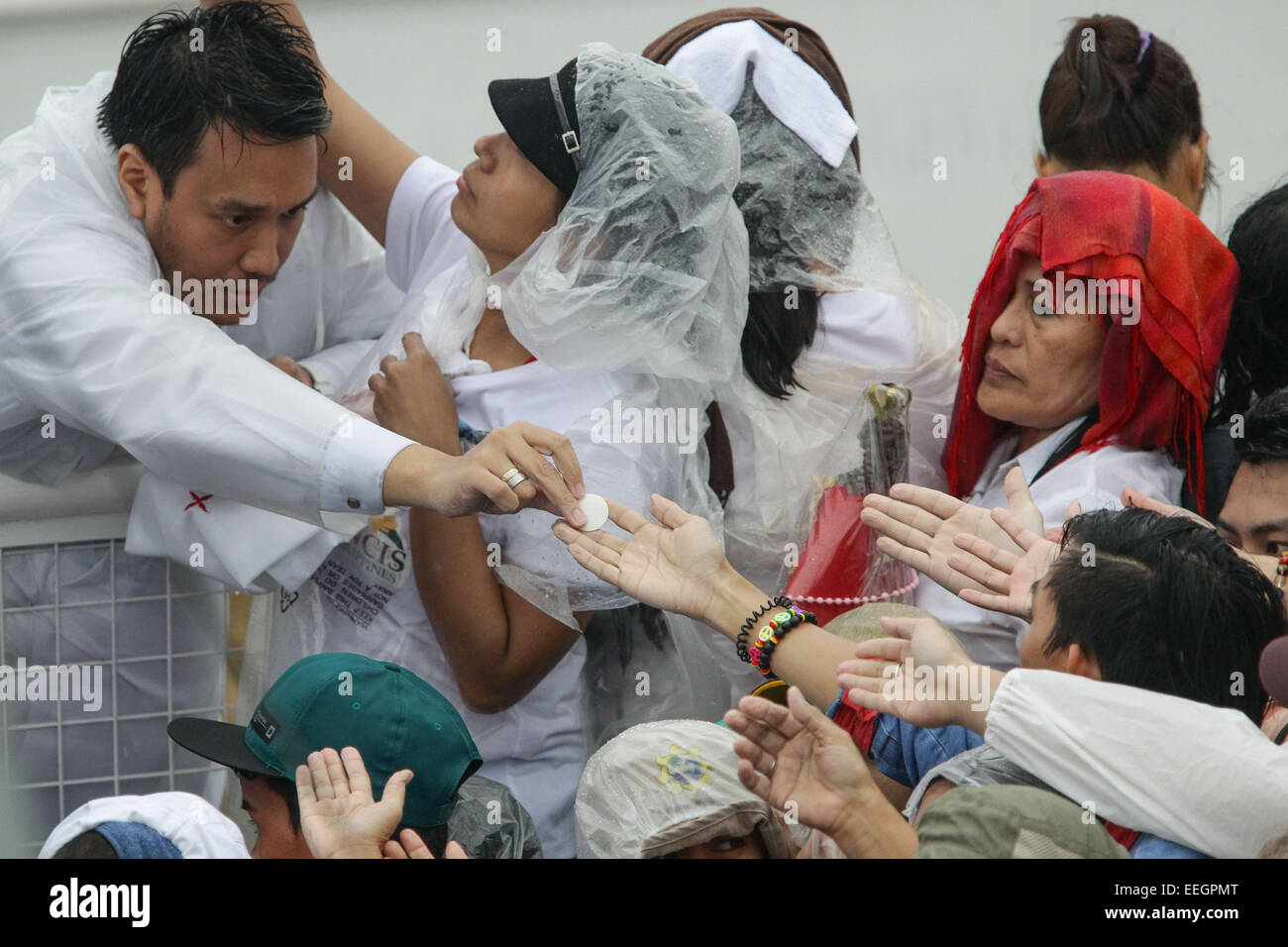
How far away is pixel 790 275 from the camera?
81.6 inches

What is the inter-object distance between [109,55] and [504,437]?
2.14 m

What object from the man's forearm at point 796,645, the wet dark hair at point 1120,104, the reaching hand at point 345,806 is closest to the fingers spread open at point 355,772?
the reaching hand at point 345,806

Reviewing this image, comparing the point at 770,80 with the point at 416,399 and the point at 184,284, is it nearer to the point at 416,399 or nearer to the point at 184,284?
the point at 416,399

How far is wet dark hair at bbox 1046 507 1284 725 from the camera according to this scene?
134 centimetres

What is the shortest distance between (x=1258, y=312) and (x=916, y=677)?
0.90 m

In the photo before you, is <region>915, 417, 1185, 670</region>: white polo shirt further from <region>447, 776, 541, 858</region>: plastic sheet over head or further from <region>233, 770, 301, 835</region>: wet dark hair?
<region>233, 770, 301, 835</region>: wet dark hair

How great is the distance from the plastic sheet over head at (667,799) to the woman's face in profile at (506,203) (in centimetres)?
67

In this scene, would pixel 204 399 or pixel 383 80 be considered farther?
pixel 383 80

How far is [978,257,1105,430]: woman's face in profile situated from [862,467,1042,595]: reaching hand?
0.21 metres

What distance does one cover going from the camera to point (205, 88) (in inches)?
69.1

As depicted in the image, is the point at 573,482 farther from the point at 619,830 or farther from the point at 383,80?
the point at 383,80

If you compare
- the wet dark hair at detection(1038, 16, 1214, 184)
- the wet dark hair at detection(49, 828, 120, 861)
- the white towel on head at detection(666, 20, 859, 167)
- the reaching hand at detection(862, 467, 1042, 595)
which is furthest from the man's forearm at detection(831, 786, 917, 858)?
the wet dark hair at detection(1038, 16, 1214, 184)

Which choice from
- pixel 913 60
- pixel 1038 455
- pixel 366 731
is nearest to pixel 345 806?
pixel 366 731
